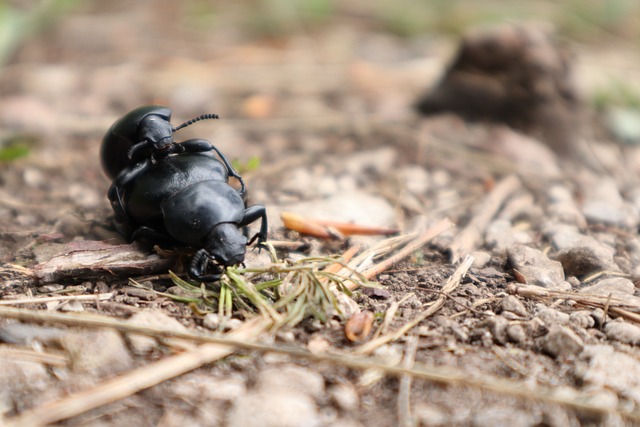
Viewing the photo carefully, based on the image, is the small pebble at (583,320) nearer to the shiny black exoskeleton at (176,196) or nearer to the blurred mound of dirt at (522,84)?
the shiny black exoskeleton at (176,196)

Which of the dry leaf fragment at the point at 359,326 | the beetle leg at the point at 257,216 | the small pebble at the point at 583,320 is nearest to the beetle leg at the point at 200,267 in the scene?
the beetle leg at the point at 257,216

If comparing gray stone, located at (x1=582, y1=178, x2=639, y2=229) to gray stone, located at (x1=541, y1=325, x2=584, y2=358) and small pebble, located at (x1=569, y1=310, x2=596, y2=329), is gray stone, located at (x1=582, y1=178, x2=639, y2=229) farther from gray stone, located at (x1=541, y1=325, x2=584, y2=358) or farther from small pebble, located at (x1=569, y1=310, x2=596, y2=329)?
gray stone, located at (x1=541, y1=325, x2=584, y2=358)

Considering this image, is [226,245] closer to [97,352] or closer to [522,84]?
[97,352]

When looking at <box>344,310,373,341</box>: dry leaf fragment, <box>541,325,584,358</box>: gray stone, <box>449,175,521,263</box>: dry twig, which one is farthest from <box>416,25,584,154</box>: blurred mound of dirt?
<box>344,310,373,341</box>: dry leaf fragment

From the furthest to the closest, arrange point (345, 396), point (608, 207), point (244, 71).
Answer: point (244, 71)
point (608, 207)
point (345, 396)

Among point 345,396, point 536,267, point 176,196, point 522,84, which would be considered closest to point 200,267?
point 176,196

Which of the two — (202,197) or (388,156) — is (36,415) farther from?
(388,156)

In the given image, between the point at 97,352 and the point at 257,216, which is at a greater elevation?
the point at 257,216
